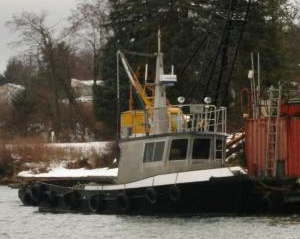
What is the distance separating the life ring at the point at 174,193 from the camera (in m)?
39.1

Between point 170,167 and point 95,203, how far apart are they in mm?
4219

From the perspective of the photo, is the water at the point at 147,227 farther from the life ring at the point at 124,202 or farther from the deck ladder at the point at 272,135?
the deck ladder at the point at 272,135

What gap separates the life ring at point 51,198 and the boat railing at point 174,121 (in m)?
5.45

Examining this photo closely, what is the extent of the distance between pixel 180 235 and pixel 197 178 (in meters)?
4.68

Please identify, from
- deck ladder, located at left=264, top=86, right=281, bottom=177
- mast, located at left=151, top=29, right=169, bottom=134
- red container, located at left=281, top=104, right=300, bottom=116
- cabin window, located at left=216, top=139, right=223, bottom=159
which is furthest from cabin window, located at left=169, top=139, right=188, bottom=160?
red container, located at left=281, top=104, right=300, bottom=116

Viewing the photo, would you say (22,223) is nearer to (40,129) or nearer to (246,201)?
(246,201)

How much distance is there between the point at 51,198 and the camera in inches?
1844

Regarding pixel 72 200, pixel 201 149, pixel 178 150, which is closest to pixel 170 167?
pixel 178 150

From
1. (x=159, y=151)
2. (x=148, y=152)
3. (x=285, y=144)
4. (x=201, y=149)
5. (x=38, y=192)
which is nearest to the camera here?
(x=159, y=151)

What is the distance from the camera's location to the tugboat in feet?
129

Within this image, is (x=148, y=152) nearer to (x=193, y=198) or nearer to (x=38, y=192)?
(x=193, y=198)

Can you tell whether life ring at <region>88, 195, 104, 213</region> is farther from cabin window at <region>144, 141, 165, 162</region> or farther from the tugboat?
cabin window at <region>144, 141, 165, 162</region>

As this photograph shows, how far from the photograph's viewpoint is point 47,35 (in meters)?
93.2

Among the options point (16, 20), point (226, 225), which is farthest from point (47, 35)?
point (226, 225)
